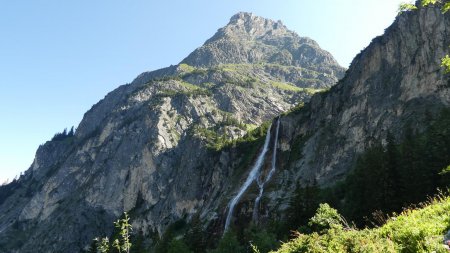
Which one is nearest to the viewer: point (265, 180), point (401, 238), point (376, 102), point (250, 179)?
point (401, 238)

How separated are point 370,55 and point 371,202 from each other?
181 feet

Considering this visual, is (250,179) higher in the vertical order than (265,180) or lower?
higher

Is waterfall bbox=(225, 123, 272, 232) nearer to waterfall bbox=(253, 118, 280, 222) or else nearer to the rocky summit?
the rocky summit

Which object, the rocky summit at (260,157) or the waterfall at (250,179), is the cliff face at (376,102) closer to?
the rocky summit at (260,157)

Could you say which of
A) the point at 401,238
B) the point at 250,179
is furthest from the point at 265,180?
the point at 401,238

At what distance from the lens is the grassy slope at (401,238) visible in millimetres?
11016

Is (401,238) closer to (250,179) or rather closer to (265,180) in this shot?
(265,180)

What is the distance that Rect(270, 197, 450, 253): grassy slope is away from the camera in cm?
1102

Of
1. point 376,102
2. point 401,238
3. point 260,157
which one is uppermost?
point 376,102

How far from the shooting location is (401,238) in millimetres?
11742

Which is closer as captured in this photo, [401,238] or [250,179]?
[401,238]

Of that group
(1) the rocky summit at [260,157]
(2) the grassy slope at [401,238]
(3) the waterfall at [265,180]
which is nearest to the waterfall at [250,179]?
(1) the rocky summit at [260,157]

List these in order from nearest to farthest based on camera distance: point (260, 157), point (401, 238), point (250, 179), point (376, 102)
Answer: point (401, 238), point (376, 102), point (250, 179), point (260, 157)

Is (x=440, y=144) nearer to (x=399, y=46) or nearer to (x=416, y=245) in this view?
(x=399, y=46)
